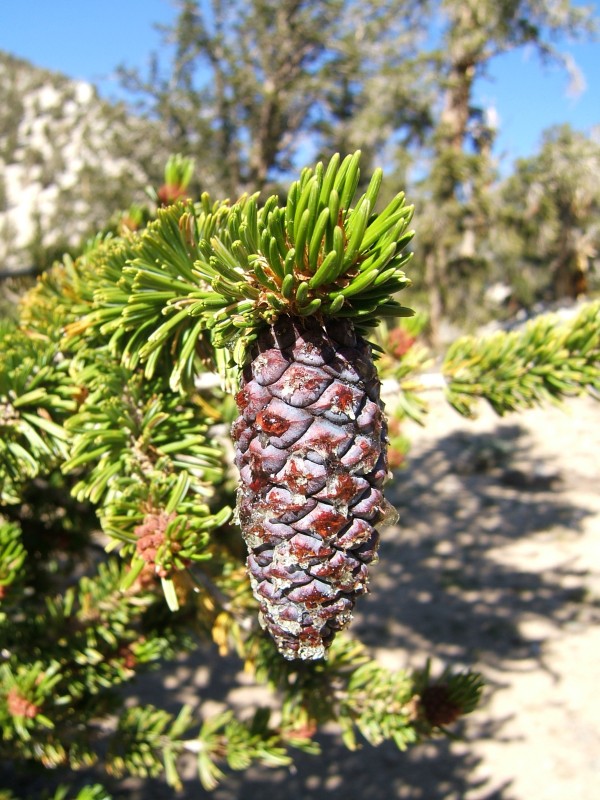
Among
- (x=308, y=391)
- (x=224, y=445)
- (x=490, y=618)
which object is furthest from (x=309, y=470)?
(x=490, y=618)

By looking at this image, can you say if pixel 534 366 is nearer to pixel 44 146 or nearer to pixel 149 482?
pixel 149 482

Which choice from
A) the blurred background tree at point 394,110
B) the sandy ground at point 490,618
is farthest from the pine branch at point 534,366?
the blurred background tree at point 394,110

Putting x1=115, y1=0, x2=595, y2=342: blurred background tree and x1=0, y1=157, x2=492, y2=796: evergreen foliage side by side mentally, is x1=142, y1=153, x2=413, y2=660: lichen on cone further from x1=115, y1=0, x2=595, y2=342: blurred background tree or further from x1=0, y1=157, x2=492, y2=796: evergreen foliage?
x1=115, y1=0, x2=595, y2=342: blurred background tree

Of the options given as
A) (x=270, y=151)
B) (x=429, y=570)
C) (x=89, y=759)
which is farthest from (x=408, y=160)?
(x=89, y=759)

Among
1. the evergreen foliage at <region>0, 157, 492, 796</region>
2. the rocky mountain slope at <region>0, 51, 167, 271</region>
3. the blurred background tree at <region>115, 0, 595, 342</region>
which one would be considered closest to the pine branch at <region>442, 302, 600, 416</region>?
the evergreen foliage at <region>0, 157, 492, 796</region>

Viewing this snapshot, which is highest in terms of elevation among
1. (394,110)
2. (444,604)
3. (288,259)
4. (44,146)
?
(44,146)

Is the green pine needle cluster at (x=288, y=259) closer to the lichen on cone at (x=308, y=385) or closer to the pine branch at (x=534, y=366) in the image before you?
the lichen on cone at (x=308, y=385)

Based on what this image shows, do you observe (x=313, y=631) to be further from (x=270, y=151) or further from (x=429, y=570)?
(x=270, y=151)
